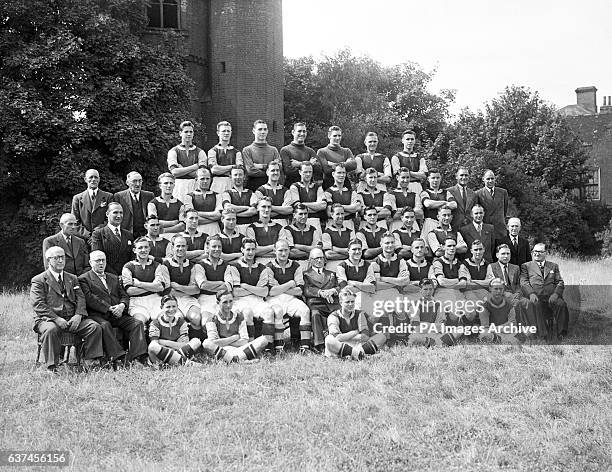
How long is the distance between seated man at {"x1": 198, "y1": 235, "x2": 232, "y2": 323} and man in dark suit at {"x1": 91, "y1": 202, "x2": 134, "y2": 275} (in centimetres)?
133

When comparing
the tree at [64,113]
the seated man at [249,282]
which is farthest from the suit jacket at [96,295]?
the tree at [64,113]

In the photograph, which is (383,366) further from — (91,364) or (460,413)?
(91,364)

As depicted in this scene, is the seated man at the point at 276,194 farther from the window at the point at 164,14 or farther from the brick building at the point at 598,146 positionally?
the brick building at the point at 598,146

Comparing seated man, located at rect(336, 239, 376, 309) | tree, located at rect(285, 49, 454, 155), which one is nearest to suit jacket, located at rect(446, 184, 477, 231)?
seated man, located at rect(336, 239, 376, 309)

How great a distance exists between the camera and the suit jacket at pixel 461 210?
1237cm

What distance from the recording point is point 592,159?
142 feet

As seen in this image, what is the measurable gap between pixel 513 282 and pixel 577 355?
194 cm

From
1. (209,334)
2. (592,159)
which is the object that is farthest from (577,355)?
(592,159)

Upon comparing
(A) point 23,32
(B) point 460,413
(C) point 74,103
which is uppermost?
(A) point 23,32

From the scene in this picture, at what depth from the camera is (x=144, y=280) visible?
33.4 ft

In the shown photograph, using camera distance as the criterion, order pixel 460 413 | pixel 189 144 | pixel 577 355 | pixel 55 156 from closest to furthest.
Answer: pixel 460 413
pixel 577 355
pixel 189 144
pixel 55 156

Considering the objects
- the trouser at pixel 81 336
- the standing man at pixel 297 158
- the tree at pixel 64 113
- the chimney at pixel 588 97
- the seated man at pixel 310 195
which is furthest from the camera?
the chimney at pixel 588 97

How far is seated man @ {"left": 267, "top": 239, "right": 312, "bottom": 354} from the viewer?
400 inches

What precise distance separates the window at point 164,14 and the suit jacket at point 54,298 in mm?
20732
